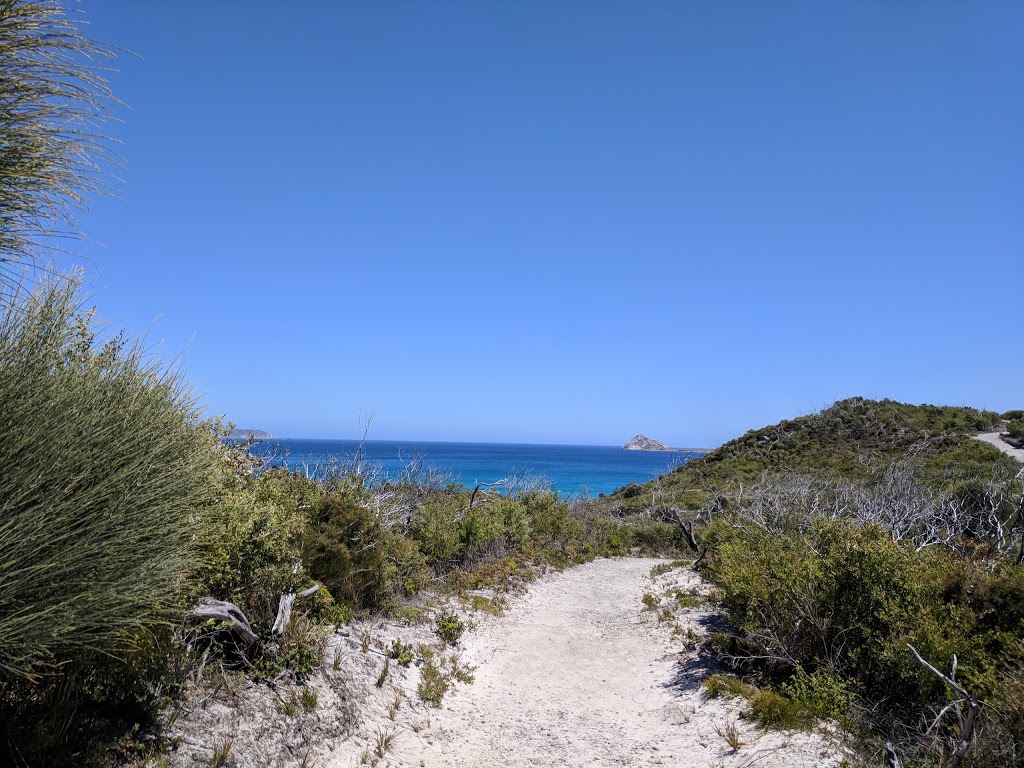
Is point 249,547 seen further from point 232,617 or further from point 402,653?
point 402,653

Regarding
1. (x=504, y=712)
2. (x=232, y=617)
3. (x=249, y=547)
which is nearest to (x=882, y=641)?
(x=504, y=712)

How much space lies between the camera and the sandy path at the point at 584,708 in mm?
5703

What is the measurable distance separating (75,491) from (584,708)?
6233mm

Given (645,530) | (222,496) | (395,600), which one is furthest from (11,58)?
(645,530)

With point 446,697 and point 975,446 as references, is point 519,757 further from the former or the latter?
point 975,446

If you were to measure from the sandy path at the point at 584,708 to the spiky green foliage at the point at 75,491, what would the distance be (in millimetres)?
2957

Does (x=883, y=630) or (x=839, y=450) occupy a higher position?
(x=839, y=450)

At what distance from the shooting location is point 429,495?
18.2 meters

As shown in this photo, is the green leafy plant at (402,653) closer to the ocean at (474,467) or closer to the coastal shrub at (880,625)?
the ocean at (474,467)

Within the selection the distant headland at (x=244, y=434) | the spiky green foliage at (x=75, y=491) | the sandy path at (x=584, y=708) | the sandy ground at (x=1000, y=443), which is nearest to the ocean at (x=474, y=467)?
the distant headland at (x=244, y=434)

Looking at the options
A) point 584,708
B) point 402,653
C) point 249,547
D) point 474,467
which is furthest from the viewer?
point 474,467

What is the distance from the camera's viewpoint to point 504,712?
6.93m

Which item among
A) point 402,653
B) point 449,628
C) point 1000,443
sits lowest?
point 449,628

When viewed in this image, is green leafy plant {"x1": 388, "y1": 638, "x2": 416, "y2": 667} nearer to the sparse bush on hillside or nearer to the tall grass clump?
the tall grass clump
